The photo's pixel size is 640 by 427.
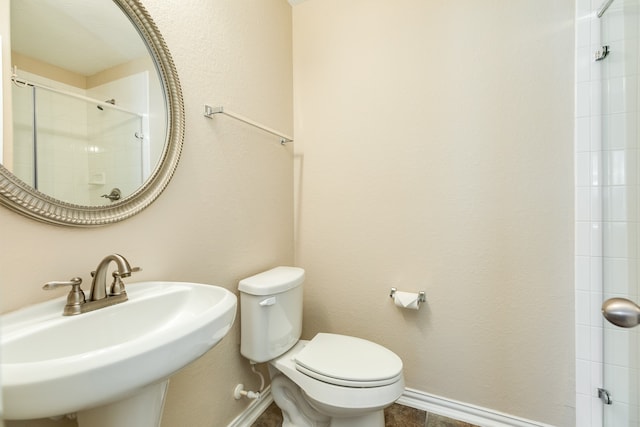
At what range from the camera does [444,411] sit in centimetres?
139

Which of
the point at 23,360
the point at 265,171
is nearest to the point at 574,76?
the point at 265,171

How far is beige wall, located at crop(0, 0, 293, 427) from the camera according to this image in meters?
0.72

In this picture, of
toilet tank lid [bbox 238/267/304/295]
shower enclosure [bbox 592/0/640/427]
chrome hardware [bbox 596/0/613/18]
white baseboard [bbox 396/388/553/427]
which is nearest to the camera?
shower enclosure [bbox 592/0/640/427]

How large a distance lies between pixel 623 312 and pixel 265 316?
1.09 meters

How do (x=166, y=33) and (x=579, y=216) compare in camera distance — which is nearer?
(x=166, y=33)

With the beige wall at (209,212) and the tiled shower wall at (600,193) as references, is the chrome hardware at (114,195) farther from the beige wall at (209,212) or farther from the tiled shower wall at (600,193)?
the tiled shower wall at (600,193)

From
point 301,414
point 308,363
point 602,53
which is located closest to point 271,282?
point 308,363

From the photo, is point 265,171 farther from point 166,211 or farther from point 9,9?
point 9,9

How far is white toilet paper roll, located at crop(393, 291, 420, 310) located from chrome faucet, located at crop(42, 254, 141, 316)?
114cm

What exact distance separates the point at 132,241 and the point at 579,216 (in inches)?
67.1

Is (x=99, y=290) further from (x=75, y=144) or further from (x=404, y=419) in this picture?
(x=404, y=419)

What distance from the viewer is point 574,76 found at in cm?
117

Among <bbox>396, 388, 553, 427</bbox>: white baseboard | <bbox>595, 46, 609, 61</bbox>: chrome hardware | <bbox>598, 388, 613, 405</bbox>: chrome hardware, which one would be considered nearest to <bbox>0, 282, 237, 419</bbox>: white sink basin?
<bbox>396, 388, 553, 427</bbox>: white baseboard

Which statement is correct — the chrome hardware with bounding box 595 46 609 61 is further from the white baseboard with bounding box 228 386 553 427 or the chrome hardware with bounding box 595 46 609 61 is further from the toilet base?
the toilet base
